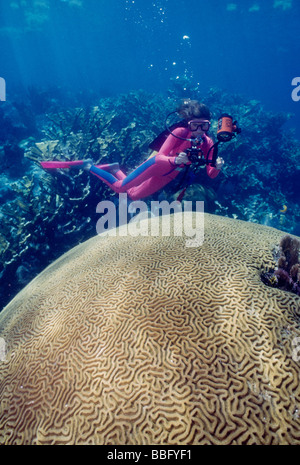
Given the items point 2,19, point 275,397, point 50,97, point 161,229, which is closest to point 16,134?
point 50,97

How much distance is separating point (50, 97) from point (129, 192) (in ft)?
70.7

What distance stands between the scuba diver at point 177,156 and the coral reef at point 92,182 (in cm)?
46

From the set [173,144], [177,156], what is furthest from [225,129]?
[173,144]

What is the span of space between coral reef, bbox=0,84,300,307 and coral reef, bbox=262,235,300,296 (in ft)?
6.77

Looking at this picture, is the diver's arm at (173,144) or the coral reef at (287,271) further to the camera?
the diver's arm at (173,144)

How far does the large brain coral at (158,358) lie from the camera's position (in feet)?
5.31

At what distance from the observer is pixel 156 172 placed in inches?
202

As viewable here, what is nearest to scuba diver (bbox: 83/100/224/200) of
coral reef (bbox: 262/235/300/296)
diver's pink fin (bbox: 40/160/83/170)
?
diver's pink fin (bbox: 40/160/83/170)

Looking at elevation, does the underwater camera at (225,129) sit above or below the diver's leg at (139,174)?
above

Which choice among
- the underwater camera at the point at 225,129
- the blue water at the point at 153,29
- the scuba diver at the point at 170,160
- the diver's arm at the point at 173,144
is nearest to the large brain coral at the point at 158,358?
the underwater camera at the point at 225,129

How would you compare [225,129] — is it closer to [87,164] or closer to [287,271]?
[287,271]

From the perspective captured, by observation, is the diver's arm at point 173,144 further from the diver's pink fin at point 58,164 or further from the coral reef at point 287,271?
the coral reef at point 287,271

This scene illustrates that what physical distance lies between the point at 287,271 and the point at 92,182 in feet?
16.2

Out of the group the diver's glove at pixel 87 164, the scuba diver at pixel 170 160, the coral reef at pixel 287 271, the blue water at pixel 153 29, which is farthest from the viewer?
the blue water at pixel 153 29
